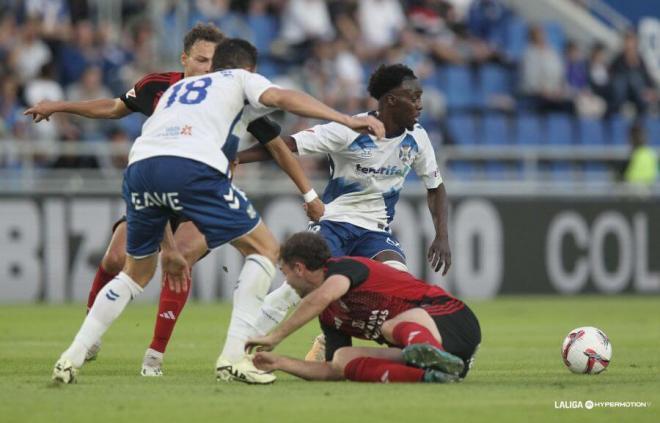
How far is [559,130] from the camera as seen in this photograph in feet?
75.4

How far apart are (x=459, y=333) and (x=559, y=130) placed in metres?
15.3

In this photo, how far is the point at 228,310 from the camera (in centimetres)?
1720

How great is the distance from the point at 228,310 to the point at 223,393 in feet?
32.0

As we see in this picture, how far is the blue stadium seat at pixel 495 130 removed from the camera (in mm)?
22172

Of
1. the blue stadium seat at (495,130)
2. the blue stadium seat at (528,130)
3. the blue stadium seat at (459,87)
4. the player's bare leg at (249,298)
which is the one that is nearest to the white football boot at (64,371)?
the player's bare leg at (249,298)

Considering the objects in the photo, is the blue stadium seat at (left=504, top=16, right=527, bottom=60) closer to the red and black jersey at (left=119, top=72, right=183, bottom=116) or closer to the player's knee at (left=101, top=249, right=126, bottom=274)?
the player's knee at (left=101, top=249, right=126, bottom=274)

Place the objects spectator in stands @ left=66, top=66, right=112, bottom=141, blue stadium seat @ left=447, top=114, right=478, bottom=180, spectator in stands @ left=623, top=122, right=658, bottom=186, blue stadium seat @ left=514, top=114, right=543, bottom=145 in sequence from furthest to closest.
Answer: blue stadium seat @ left=514, top=114, right=543, bottom=145 < blue stadium seat @ left=447, top=114, right=478, bottom=180 < spectator in stands @ left=623, top=122, right=658, bottom=186 < spectator in stands @ left=66, top=66, right=112, bottom=141

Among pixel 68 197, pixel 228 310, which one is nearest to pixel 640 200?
pixel 228 310

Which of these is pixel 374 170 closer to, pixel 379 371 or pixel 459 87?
pixel 379 371

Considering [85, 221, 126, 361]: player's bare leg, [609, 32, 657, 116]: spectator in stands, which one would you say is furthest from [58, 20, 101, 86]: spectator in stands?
[85, 221, 126, 361]: player's bare leg

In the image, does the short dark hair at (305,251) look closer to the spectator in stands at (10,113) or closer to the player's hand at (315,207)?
the player's hand at (315,207)

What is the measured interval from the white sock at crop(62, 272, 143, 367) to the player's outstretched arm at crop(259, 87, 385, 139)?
1.43 m

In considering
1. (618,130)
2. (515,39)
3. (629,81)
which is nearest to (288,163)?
(618,130)

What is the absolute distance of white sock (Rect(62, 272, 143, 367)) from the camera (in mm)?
7930
